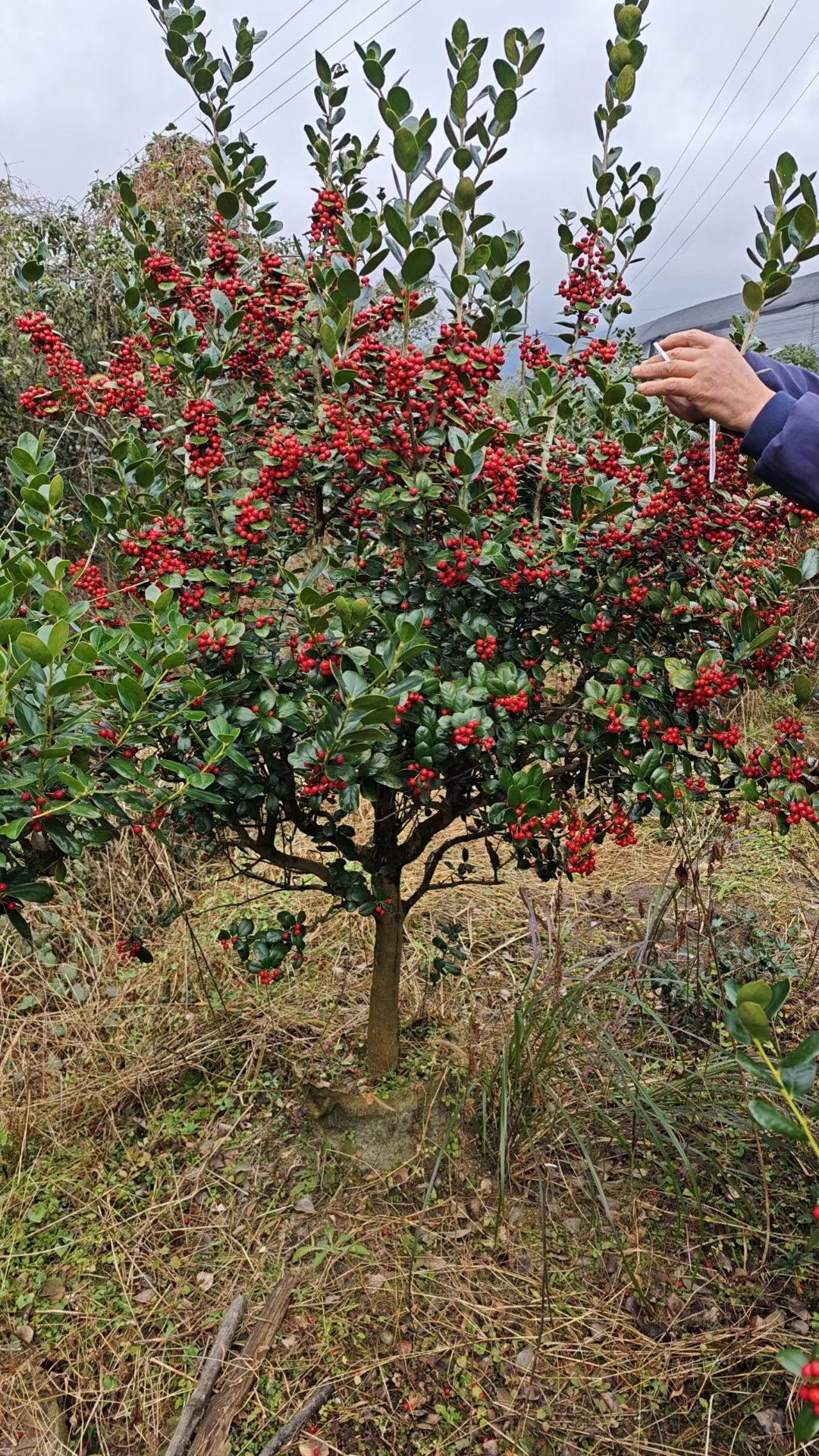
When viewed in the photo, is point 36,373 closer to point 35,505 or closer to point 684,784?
point 35,505

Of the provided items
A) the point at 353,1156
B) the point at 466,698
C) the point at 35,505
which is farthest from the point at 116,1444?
the point at 35,505

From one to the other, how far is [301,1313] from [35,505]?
1685 mm

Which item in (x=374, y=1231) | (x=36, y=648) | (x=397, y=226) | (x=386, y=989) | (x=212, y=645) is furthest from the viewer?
(x=386, y=989)

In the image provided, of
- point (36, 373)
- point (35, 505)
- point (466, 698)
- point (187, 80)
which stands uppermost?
point (36, 373)

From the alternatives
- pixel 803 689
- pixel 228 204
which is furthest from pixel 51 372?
pixel 803 689

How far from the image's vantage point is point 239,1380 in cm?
172

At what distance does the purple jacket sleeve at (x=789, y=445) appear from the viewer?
1179mm

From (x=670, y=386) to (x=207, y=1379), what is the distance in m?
1.94

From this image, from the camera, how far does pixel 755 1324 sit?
1.76m

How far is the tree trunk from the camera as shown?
2141 mm

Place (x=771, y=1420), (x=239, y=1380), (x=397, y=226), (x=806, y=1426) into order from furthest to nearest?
(x=239, y=1380)
(x=771, y=1420)
(x=397, y=226)
(x=806, y=1426)

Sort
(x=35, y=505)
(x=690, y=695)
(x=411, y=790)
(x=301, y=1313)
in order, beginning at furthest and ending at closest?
(x=301, y=1313)
(x=411, y=790)
(x=690, y=695)
(x=35, y=505)

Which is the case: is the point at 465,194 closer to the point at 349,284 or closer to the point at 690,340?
the point at 349,284

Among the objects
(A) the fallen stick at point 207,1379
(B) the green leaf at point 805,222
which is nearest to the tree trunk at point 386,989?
(A) the fallen stick at point 207,1379
